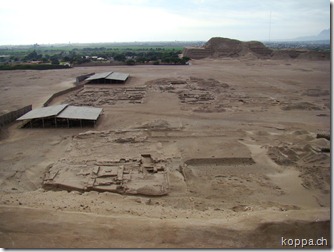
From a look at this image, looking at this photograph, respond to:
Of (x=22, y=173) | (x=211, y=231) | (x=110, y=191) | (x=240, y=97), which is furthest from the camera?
(x=240, y=97)

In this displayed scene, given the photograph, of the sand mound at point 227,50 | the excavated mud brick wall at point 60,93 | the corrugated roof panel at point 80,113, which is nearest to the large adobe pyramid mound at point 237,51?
the sand mound at point 227,50

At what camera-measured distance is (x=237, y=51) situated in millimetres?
66750

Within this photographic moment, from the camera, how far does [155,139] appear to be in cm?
1683

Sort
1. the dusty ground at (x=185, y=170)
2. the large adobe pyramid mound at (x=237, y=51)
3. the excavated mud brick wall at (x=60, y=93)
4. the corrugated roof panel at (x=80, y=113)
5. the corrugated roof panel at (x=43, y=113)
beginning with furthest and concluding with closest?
the large adobe pyramid mound at (x=237, y=51) < the excavated mud brick wall at (x=60, y=93) < the corrugated roof panel at (x=80, y=113) < the corrugated roof panel at (x=43, y=113) < the dusty ground at (x=185, y=170)

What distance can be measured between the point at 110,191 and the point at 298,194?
7285mm

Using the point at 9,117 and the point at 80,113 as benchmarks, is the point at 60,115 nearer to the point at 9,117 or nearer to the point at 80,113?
the point at 80,113

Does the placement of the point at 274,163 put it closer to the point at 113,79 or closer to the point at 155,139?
the point at 155,139

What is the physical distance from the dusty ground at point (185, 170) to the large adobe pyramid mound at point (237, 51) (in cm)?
3797

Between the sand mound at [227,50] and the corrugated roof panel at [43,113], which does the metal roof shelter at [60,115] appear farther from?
the sand mound at [227,50]

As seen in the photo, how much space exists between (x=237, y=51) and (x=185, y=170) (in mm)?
58797

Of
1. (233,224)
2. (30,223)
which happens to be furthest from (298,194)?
(30,223)

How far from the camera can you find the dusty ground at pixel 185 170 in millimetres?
7414

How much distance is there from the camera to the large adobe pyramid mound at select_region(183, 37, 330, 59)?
65.2 meters

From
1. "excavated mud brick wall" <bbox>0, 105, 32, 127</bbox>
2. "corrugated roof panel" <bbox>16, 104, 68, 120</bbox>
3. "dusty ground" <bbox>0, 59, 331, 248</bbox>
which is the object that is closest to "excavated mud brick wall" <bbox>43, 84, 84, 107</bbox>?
"dusty ground" <bbox>0, 59, 331, 248</bbox>
